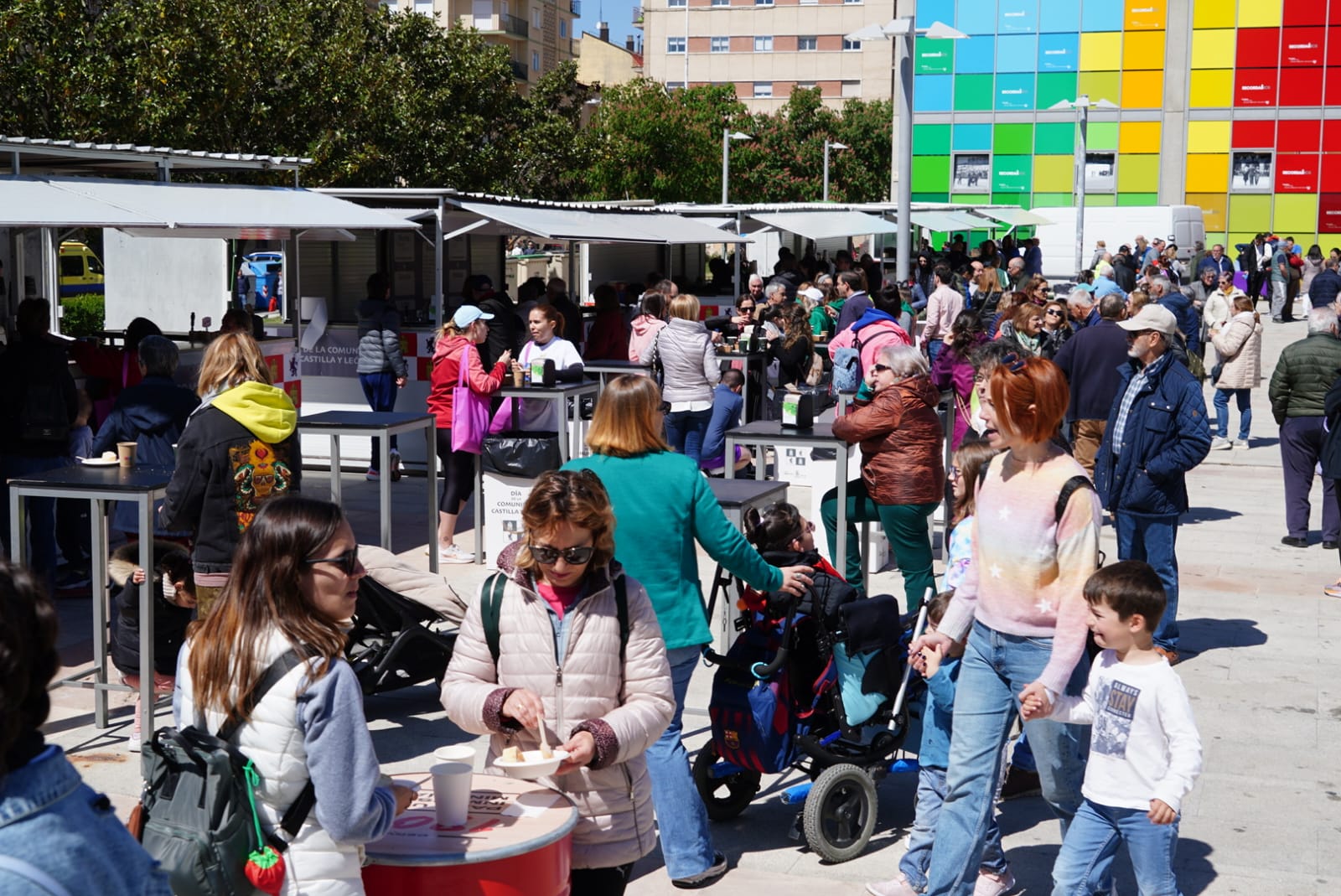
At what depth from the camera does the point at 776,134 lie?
71188mm

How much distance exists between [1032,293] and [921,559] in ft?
24.3

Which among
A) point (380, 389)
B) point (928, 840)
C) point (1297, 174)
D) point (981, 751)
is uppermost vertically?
point (1297, 174)

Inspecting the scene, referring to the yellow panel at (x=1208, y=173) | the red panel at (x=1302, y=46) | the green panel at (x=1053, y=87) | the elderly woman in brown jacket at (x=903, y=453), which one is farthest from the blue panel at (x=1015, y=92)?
the elderly woman in brown jacket at (x=903, y=453)

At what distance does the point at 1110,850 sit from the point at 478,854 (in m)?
2.05

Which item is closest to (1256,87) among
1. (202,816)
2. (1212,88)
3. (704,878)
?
(1212,88)

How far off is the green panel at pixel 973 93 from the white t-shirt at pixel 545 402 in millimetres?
41259

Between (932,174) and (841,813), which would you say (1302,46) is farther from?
(841,813)

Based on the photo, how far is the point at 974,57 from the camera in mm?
48906

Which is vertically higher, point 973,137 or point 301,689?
point 973,137

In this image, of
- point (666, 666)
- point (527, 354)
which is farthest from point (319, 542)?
point (527, 354)

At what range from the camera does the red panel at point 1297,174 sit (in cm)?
4747

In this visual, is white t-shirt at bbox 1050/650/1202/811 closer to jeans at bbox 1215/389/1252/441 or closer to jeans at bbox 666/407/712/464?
jeans at bbox 666/407/712/464

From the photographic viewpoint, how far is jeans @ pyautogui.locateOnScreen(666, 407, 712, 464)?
11852 millimetres

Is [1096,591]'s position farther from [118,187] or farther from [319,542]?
[118,187]
